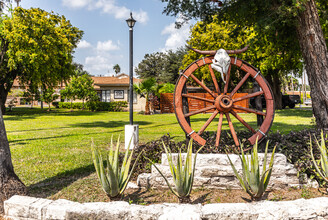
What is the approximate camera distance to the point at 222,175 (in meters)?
4.02

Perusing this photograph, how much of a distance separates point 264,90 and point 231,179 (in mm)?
1890

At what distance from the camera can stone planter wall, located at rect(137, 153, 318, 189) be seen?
3990 millimetres

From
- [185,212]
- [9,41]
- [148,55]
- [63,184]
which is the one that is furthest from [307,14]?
[148,55]

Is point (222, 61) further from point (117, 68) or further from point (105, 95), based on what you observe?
Answer: point (117, 68)

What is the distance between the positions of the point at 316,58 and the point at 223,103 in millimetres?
2892

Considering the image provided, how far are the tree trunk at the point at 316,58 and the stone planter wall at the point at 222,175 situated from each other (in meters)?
2.40

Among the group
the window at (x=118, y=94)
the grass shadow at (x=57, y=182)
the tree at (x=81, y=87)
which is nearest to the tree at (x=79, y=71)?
the tree at (x=81, y=87)

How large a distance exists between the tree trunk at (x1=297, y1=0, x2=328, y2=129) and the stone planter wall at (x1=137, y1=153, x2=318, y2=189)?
240cm

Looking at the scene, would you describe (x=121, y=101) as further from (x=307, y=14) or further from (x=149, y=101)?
(x=307, y=14)

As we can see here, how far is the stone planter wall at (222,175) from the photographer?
3990 millimetres

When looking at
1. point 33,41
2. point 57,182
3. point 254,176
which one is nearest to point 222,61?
point 254,176

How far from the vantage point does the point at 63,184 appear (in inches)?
170

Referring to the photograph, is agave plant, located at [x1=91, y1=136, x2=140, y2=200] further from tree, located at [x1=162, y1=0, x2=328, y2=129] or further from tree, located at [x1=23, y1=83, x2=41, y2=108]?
tree, located at [x1=23, y1=83, x2=41, y2=108]

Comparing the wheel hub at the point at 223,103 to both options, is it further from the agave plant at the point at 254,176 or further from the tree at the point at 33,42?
the tree at the point at 33,42
